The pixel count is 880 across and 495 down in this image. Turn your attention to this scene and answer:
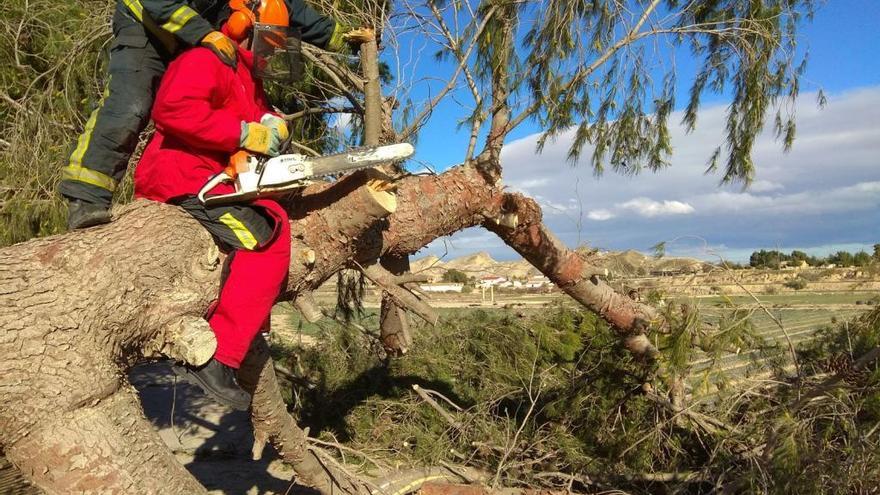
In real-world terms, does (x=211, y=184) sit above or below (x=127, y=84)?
below

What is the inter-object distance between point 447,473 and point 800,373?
7.12 feet

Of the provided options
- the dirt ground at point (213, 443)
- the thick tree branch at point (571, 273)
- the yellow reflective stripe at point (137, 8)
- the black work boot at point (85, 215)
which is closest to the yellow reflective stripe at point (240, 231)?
the black work boot at point (85, 215)

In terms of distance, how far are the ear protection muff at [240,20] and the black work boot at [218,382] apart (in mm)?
1200

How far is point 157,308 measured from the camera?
6.61 feet

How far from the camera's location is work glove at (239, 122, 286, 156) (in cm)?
222

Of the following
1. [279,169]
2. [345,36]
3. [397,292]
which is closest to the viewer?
[279,169]

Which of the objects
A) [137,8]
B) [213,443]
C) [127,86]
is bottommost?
[213,443]

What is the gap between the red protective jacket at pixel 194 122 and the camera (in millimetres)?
2070

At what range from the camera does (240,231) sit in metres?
2.16

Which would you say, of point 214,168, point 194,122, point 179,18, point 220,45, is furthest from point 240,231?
point 179,18

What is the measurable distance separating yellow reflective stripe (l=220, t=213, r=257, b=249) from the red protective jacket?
11 cm

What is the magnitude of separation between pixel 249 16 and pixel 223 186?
662 mm

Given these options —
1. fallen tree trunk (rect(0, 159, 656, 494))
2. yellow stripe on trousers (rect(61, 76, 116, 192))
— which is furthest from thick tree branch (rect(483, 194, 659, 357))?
yellow stripe on trousers (rect(61, 76, 116, 192))

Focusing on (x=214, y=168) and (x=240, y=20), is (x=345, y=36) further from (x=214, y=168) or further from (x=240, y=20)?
(x=214, y=168)
